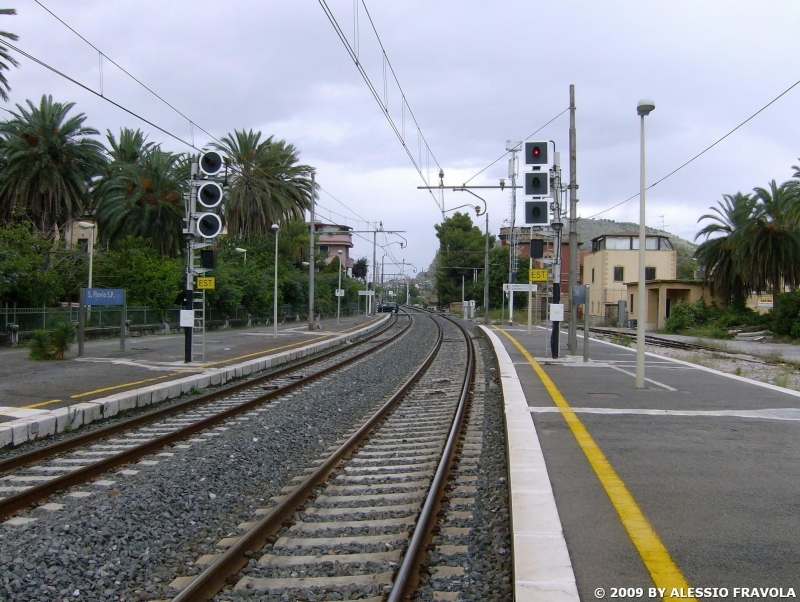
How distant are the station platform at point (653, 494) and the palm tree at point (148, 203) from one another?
3239 centimetres

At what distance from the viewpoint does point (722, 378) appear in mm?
15539

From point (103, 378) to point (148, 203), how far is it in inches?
1065

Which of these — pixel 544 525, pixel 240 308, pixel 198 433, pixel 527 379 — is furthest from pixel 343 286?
pixel 544 525

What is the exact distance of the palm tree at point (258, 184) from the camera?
4338 centimetres

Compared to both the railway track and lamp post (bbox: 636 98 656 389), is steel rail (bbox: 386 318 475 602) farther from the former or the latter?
lamp post (bbox: 636 98 656 389)

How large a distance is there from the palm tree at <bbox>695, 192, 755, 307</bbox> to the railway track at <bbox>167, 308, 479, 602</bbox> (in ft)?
138

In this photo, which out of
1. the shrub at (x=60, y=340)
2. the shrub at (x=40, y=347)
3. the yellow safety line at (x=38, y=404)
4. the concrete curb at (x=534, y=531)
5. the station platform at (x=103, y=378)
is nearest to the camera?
the concrete curb at (x=534, y=531)

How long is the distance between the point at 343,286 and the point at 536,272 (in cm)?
4504

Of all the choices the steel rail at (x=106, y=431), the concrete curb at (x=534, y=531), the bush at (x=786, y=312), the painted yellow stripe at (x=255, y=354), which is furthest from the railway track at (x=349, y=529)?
the bush at (x=786, y=312)

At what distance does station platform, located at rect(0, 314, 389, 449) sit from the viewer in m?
10.6

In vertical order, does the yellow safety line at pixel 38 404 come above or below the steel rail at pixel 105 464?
above

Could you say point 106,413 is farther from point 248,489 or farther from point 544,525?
point 544,525

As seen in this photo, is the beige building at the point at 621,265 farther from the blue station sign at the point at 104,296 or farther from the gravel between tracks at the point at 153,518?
the gravel between tracks at the point at 153,518

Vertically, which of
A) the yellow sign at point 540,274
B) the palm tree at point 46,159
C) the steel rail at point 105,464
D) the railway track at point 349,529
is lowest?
the railway track at point 349,529
